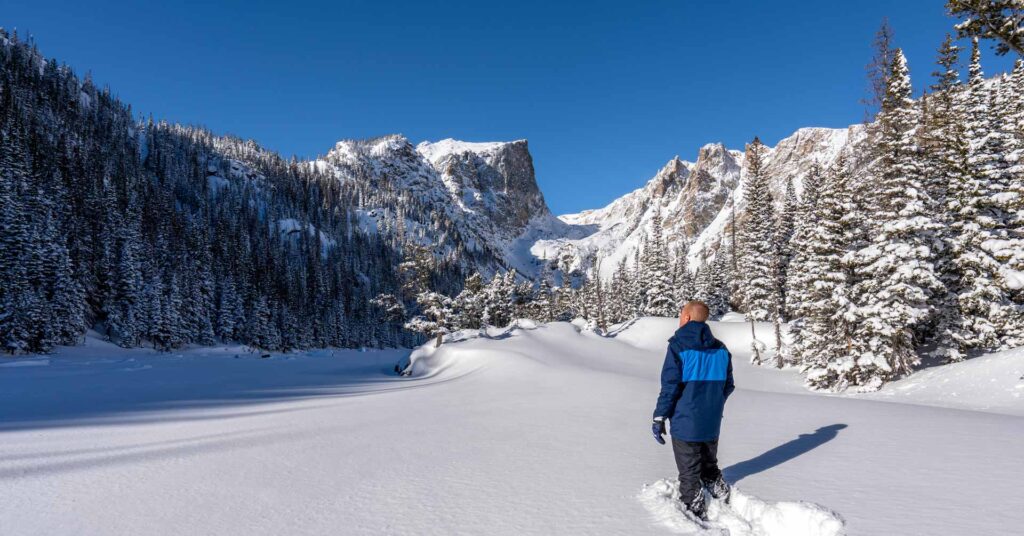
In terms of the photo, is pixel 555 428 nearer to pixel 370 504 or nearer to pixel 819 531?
pixel 370 504

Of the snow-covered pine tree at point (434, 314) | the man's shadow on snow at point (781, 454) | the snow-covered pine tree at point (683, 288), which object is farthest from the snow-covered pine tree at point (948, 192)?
the snow-covered pine tree at point (683, 288)

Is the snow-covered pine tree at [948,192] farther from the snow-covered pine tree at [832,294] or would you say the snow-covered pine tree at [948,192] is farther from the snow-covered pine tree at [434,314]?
the snow-covered pine tree at [434,314]

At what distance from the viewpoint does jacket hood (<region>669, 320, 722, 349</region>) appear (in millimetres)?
4531

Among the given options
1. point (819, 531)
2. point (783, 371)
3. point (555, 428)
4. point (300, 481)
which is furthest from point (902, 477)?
point (783, 371)

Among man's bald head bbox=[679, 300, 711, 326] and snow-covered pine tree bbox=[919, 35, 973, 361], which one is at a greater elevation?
snow-covered pine tree bbox=[919, 35, 973, 361]

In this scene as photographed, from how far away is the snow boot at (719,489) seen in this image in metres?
4.42

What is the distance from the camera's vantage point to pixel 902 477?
475 centimetres

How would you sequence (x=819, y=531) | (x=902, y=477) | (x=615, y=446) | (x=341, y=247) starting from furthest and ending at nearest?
(x=341, y=247), (x=615, y=446), (x=902, y=477), (x=819, y=531)

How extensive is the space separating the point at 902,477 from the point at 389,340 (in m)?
103

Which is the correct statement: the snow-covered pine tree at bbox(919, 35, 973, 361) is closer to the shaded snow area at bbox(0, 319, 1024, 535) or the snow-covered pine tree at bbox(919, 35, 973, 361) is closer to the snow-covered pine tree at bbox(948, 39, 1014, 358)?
the snow-covered pine tree at bbox(948, 39, 1014, 358)

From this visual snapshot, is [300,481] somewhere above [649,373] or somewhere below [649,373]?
above

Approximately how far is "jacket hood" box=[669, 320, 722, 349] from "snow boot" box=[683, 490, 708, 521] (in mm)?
1366

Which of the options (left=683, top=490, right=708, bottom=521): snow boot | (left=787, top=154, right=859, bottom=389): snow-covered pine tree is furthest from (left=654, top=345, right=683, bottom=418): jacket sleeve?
(left=787, top=154, right=859, bottom=389): snow-covered pine tree

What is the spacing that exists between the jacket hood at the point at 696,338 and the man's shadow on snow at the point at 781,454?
173cm
